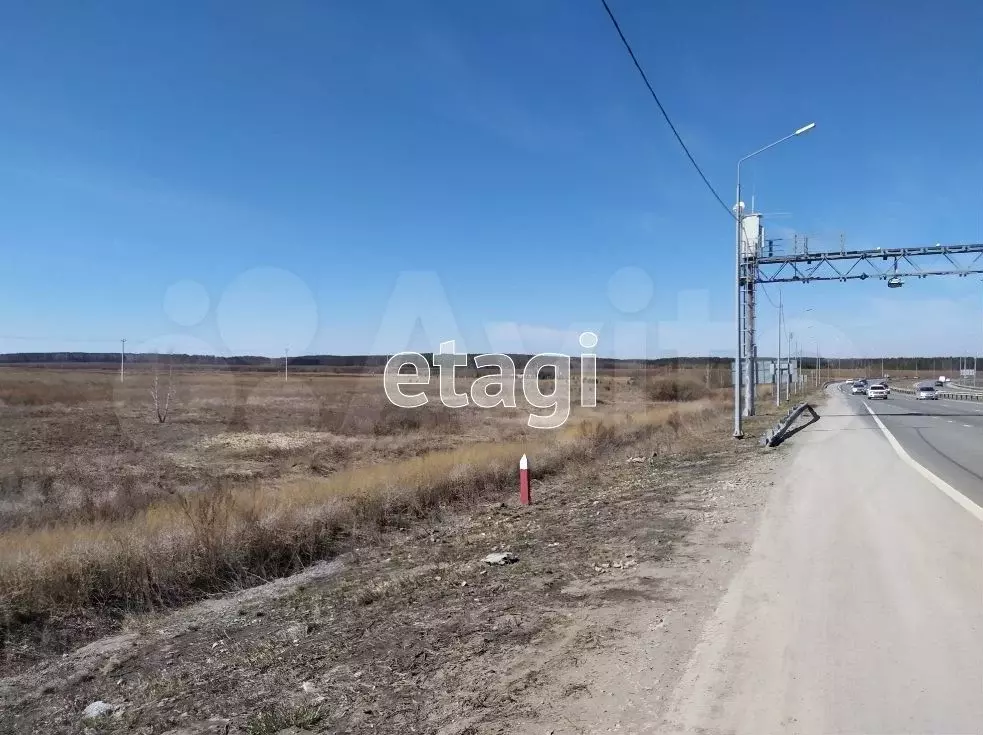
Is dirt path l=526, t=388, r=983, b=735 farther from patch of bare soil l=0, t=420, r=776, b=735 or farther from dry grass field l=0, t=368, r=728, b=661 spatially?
dry grass field l=0, t=368, r=728, b=661

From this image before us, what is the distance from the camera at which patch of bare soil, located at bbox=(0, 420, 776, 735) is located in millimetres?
4098

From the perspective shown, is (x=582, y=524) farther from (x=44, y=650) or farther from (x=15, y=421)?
(x=15, y=421)

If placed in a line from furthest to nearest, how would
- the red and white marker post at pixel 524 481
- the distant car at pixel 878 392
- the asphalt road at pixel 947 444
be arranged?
the distant car at pixel 878 392 < the red and white marker post at pixel 524 481 < the asphalt road at pixel 947 444

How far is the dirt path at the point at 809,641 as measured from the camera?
3516mm

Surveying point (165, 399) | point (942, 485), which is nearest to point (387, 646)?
point (942, 485)

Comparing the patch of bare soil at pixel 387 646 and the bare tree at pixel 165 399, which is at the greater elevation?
the bare tree at pixel 165 399

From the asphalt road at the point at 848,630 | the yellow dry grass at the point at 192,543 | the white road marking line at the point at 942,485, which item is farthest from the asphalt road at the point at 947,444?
the yellow dry grass at the point at 192,543

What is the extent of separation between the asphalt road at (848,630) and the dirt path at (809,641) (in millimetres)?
11

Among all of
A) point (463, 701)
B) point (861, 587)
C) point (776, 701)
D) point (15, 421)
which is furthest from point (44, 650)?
point (15, 421)

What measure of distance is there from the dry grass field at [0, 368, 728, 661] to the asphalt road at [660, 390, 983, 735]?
19.6ft

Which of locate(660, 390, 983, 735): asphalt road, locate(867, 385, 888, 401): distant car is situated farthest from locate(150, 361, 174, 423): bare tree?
locate(867, 385, 888, 401): distant car

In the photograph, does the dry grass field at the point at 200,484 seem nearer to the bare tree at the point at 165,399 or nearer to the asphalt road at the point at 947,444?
the bare tree at the point at 165,399

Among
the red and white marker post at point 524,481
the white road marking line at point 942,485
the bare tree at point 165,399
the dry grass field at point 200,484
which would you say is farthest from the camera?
the bare tree at point 165,399

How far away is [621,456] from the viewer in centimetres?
1869
